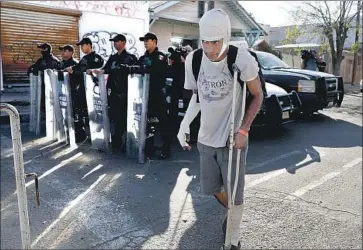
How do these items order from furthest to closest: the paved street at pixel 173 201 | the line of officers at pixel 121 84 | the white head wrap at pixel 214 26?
1. the line of officers at pixel 121 84
2. the paved street at pixel 173 201
3. the white head wrap at pixel 214 26

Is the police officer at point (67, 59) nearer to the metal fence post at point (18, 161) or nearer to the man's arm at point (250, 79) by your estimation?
the metal fence post at point (18, 161)

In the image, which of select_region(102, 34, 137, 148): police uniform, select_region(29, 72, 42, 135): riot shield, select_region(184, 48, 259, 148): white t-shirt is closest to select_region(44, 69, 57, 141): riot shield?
select_region(29, 72, 42, 135): riot shield

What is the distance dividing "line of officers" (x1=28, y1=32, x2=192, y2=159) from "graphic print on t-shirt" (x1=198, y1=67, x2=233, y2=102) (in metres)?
2.08

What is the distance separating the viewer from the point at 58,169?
4.60m

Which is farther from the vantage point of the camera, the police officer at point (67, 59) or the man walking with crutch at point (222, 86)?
the police officer at point (67, 59)

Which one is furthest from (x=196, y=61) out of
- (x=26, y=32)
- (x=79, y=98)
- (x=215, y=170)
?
(x=26, y=32)

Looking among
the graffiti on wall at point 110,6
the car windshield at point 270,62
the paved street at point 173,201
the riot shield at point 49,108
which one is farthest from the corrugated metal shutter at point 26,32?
the car windshield at point 270,62

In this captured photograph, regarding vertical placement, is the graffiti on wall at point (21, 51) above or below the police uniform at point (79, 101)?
above

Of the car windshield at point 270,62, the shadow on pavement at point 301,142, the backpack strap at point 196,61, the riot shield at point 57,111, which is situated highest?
the car windshield at point 270,62

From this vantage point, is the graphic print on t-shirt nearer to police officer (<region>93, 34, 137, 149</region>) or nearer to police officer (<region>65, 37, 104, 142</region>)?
police officer (<region>93, 34, 137, 149</region>)

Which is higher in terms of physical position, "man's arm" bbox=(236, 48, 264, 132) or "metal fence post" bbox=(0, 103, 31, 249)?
"man's arm" bbox=(236, 48, 264, 132)

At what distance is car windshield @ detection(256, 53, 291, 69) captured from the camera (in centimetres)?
855

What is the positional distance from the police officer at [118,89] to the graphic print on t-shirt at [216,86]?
2.92 metres

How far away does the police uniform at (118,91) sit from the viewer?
4.63 metres
